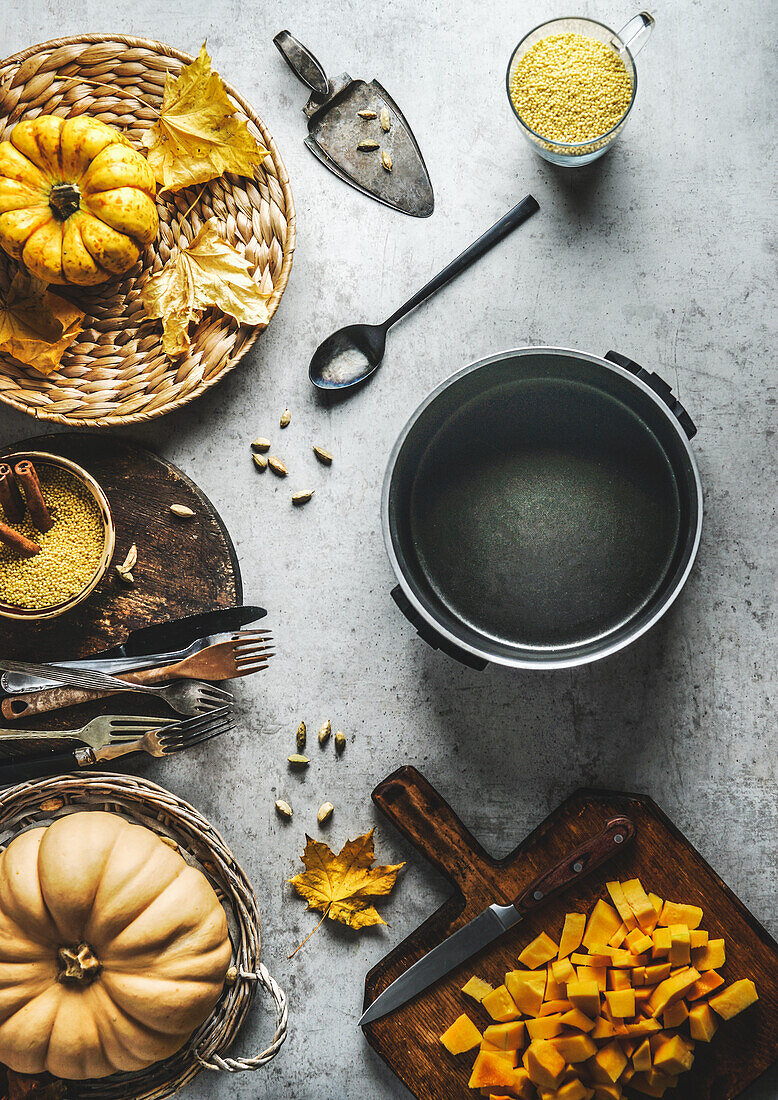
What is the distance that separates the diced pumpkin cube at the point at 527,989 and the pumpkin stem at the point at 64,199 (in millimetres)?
1304

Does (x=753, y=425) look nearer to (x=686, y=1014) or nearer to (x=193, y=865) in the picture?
(x=686, y=1014)

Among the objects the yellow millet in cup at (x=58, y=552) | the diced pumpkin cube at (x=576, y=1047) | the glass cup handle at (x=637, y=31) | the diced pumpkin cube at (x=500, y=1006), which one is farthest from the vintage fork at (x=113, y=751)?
the glass cup handle at (x=637, y=31)

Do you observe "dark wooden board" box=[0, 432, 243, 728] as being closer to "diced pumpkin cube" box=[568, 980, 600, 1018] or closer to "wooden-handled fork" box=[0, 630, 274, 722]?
"wooden-handled fork" box=[0, 630, 274, 722]

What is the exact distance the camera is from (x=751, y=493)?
1.31m

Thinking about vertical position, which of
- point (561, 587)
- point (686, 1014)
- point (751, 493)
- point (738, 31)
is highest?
point (738, 31)

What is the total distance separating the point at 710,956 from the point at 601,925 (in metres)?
0.16

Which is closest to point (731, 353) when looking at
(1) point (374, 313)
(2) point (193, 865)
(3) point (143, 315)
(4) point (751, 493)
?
(4) point (751, 493)

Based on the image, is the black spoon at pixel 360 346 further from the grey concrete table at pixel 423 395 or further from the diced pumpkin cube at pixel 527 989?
the diced pumpkin cube at pixel 527 989

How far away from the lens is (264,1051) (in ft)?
4.14

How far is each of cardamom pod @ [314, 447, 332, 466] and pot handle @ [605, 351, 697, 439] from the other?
464 millimetres

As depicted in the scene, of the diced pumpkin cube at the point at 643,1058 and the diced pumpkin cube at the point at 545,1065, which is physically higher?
the diced pumpkin cube at the point at 545,1065

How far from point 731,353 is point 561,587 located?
486 millimetres

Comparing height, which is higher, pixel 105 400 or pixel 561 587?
pixel 105 400

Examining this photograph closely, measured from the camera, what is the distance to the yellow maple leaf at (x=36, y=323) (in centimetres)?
126
